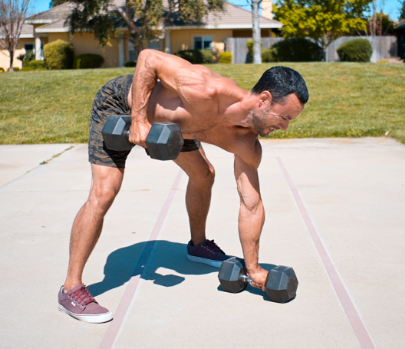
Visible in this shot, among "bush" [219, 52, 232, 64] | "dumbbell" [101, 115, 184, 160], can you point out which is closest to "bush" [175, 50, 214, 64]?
"bush" [219, 52, 232, 64]

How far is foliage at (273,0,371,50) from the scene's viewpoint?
96.1 feet

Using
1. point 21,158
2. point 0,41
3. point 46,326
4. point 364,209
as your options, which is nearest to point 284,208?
point 364,209

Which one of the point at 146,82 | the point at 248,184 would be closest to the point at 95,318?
the point at 248,184

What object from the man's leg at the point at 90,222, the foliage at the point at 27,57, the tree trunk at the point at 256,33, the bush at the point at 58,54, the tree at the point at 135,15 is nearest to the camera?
the man's leg at the point at 90,222

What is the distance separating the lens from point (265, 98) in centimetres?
284

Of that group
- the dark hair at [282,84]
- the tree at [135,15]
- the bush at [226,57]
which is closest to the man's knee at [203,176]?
the dark hair at [282,84]

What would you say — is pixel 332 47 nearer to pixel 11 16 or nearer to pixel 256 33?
pixel 256 33

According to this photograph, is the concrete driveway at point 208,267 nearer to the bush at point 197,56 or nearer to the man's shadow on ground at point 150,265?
the man's shadow on ground at point 150,265

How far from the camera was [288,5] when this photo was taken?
31.0 meters

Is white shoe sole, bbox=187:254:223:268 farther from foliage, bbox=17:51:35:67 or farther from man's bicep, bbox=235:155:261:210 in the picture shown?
foliage, bbox=17:51:35:67

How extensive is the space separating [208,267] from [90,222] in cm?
113

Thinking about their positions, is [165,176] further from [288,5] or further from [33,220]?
[288,5]

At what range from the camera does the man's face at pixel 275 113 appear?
9.18ft

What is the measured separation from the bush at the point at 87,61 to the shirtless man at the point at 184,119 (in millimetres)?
25842
